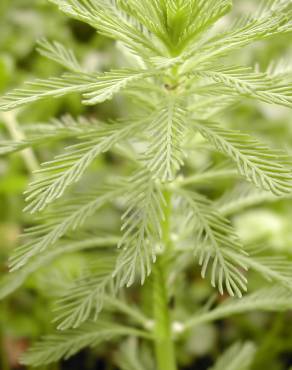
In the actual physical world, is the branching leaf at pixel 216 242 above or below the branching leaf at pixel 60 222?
below

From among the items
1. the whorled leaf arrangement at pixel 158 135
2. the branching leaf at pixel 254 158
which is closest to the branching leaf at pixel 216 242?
the whorled leaf arrangement at pixel 158 135

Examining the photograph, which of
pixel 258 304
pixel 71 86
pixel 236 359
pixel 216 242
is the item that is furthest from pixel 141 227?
pixel 236 359

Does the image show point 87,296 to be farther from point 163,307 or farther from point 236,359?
point 236,359

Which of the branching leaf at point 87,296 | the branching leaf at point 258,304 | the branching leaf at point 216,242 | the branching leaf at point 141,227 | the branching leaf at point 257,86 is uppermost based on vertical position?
the branching leaf at point 257,86

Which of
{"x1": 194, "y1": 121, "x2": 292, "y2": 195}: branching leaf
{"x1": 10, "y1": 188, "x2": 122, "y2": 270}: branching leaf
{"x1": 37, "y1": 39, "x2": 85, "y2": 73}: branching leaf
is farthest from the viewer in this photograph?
{"x1": 37, "y1": 39, "x2": 85, "y2": 73}: branching leaf

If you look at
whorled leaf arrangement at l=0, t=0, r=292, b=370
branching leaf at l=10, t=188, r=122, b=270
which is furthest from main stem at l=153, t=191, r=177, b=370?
branching leaf at l=10, t=188, r=122, b=270

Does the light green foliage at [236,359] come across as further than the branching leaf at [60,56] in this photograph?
Yes

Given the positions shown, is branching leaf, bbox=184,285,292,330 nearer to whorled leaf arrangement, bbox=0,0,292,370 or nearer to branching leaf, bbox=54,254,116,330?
whorled leaf arrangement, bbox=0,0,292,370

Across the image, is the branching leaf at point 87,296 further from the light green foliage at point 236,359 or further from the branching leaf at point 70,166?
the light green foliage at point 236,359

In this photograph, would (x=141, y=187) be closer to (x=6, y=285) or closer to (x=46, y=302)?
(x=6, y=285)

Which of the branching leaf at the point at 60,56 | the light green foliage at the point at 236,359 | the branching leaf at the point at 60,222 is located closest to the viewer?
the branching leaf at the point at 60,222
